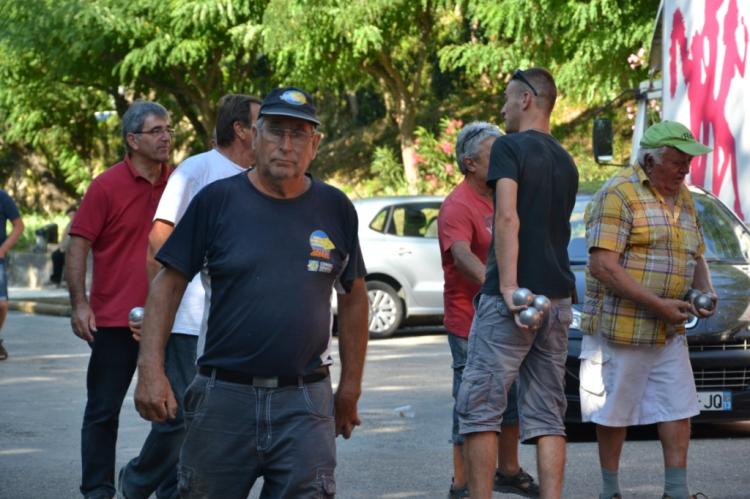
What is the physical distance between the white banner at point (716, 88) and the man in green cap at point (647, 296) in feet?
14.7

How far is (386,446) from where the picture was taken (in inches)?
380

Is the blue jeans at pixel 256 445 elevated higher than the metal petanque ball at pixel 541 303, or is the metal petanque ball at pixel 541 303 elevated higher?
the metal petanque ball at pixel 541 303

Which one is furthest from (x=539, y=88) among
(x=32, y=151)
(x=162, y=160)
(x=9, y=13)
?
(x=32, y=151)

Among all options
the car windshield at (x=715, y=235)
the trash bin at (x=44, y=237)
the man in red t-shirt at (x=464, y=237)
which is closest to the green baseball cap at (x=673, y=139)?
the man in red t-shirt at (x=464, y=237)

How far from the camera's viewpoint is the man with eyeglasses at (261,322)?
4891 millimetres

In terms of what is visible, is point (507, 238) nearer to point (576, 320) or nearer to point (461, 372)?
point (461, 372)

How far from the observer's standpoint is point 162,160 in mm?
7383

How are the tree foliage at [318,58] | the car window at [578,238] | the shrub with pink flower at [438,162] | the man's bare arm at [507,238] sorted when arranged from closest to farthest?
the man's bare arm at [507,238] < the car window at [578,238] < the tree foliage at [318,58] < the shrub with pink flower at [438,162]

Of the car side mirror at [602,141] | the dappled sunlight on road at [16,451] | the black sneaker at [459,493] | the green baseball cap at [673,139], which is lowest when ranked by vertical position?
the dappled sunlight on road at [16,451]

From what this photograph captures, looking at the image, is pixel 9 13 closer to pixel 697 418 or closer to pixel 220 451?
pixel 697 418

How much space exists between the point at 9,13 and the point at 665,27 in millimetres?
19839

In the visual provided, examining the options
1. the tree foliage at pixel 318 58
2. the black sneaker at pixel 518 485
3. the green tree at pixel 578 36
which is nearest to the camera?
the black sneaker at pixel 518 485

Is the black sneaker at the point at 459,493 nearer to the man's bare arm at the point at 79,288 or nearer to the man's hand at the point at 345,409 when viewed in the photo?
the man's bare arm at the point at 79,288

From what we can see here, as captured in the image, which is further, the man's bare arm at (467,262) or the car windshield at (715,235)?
the car windshield at (715,235)
